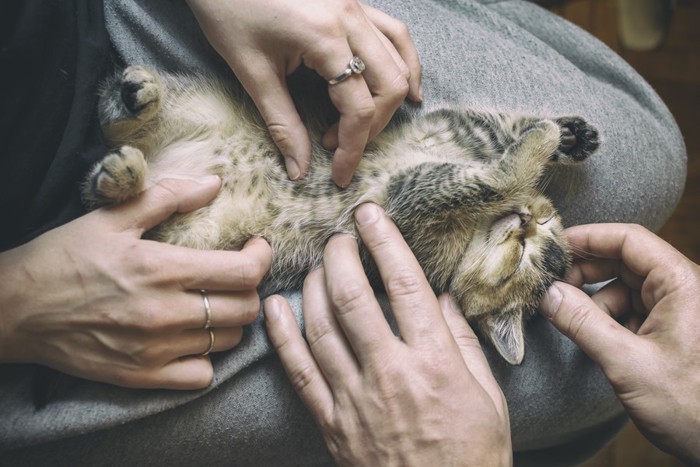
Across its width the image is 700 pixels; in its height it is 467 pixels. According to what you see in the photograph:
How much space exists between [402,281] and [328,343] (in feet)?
0.58

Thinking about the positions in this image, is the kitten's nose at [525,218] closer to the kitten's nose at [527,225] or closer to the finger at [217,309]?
the kitten's nose at [527,225]

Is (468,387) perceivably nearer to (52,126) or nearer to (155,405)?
(155,405)

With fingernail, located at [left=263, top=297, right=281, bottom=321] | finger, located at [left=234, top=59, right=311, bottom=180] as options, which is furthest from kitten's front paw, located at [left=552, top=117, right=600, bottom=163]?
fingernail, located at [left=263, top=297, right=281, bottom=321]

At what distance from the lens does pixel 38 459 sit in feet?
3.25

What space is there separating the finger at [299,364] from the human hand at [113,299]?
9cm

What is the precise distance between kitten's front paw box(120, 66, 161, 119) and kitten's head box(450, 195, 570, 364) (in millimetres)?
747

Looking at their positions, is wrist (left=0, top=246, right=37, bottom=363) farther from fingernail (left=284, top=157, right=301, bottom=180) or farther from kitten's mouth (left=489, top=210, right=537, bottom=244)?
kitten's mouth (left=489, top=210, right=537, bottom=244)

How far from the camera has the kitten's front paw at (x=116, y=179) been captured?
3.14 feet

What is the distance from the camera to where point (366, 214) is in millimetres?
1059

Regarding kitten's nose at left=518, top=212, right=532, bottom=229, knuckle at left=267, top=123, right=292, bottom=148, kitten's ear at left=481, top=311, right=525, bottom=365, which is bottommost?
kitten's ear at left=481, top=311, right=525, bottom=365

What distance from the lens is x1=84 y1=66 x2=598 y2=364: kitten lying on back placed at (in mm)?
1130

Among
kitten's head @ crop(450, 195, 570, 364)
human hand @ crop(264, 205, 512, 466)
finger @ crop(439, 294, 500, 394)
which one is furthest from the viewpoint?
kitten's head @ crop(450, 195, 570, 364)

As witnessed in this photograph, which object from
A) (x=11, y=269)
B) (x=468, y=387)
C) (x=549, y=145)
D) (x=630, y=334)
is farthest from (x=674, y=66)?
(x=11, y=269)

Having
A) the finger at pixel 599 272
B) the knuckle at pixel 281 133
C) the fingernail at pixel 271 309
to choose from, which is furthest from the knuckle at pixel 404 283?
the finger at pixel 599 272
